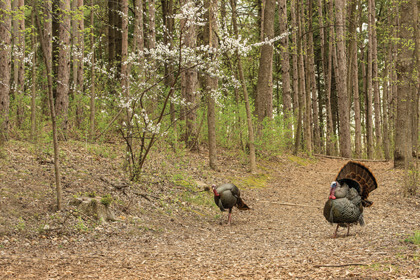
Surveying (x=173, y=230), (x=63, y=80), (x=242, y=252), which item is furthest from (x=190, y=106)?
(x=242, y=252)

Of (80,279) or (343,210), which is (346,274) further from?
(80,279)

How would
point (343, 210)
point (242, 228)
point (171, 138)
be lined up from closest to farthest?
point (343, 210), point (242, 228), point (171, 138)

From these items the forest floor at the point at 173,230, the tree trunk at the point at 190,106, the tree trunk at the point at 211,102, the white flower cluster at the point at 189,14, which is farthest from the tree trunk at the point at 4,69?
the tree trunk at the point at 190,106

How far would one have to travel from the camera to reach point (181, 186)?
10297mm

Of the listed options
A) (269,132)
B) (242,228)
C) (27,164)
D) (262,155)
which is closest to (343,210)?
(242,228)

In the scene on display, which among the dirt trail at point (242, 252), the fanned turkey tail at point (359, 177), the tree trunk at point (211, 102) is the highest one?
the tree trunk at point (211, 102)

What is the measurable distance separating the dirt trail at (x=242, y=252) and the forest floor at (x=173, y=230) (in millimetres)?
16

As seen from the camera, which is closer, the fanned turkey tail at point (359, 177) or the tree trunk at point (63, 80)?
the fanned turkey tail at point (359, 177)

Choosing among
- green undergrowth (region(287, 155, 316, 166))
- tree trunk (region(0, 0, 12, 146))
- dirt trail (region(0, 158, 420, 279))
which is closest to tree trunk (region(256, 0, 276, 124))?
green undergrowth (region(287, 155, 316, 166))

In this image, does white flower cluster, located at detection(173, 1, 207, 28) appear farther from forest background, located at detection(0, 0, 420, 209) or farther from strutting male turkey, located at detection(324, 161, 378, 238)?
strutting male turkey, located at detection(324, 161, 378, 238)

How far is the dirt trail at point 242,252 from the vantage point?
457 centimetres

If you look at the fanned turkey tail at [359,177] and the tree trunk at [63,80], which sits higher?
the tree trunk at [63,80]

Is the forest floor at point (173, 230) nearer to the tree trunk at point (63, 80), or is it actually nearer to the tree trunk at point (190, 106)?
the tree trunk at point (63, 80)

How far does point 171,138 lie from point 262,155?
5.86 meters
